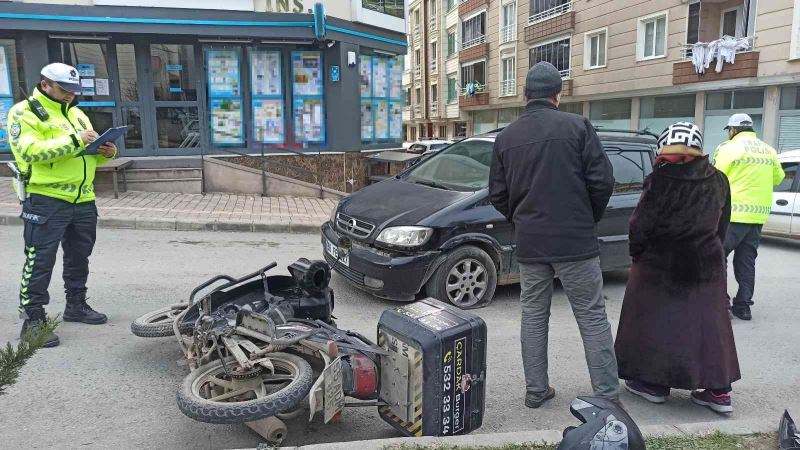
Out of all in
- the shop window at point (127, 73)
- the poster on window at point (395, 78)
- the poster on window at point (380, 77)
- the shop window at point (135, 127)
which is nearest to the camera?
the shop window at point (127, 73)

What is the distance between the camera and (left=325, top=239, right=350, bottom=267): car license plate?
5.54 meters

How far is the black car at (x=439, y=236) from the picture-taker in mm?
5246

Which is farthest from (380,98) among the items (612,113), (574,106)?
(574,106)

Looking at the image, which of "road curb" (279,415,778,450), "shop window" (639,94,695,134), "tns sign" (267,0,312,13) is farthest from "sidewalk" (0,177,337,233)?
"shop window" (639,94,695,134)

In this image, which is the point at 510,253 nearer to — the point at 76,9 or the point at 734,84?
the point at 76,9

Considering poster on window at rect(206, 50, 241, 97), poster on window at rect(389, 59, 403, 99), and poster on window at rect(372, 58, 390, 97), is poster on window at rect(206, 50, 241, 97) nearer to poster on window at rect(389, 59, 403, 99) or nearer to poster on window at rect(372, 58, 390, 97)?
poster on window at rect(372, 58, 390, 97)

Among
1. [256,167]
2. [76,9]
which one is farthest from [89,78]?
[256,167]

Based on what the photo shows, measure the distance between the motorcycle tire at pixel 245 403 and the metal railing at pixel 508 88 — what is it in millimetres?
32944

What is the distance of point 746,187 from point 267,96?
9532 millimetres

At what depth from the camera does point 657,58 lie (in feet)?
76.1

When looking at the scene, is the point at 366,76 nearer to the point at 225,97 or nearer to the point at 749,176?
the point at 225,97

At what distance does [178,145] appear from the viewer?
12.2 meters

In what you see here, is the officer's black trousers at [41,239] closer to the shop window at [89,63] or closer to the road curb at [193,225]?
the road curb at [193,225]

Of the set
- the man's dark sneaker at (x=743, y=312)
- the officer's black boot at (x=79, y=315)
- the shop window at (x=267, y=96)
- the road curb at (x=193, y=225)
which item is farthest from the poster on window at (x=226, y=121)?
the man's dark sneaker at (x=743, y=312)
